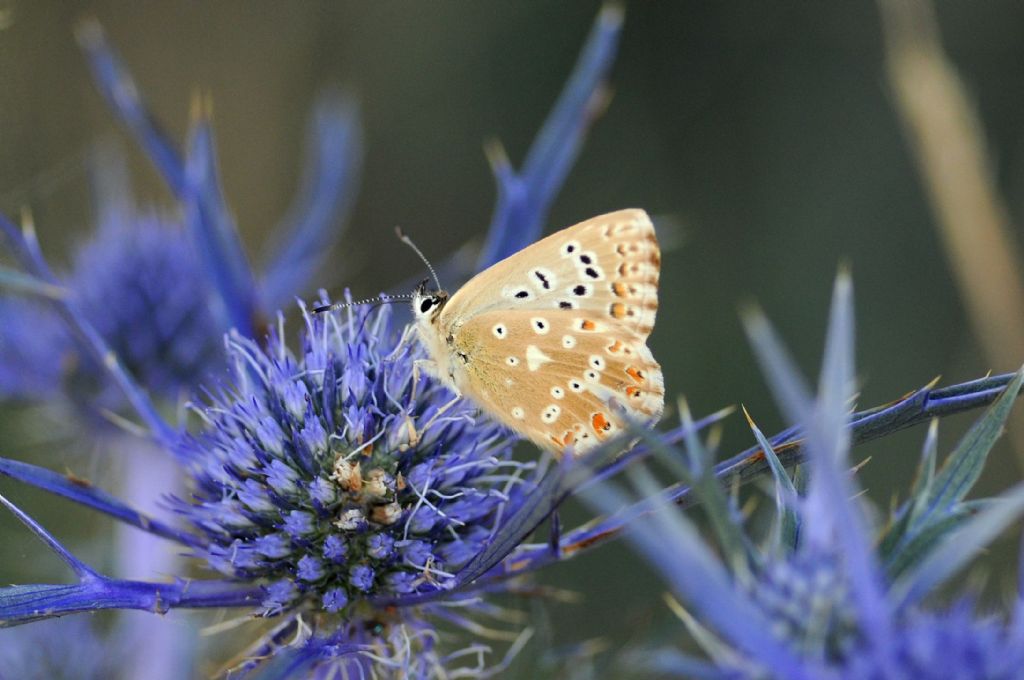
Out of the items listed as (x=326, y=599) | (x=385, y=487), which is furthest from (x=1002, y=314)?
(x=326, y=599)

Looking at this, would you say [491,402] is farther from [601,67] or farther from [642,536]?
[642,536]

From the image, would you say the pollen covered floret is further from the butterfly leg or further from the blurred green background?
the blurred green background

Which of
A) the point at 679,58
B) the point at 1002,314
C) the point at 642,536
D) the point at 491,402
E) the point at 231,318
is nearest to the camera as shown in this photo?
the point at 642,536

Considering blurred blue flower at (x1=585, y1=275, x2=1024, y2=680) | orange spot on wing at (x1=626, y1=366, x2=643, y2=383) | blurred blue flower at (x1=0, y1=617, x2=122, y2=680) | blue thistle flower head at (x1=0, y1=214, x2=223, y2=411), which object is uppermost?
blue thistle flower head at (x1=0, y1=214, x2=223, y2=411)

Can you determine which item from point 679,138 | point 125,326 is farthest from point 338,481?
point 679,138

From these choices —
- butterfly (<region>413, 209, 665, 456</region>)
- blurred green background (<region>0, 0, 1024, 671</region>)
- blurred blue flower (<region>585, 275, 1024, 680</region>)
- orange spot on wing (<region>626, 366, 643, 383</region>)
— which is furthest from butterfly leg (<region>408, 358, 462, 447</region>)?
blurred green background (<region>0, 0, 1024, 671</region>)

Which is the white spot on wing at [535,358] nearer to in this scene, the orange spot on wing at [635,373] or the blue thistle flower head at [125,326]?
the orange spot on wing at [635,373]
